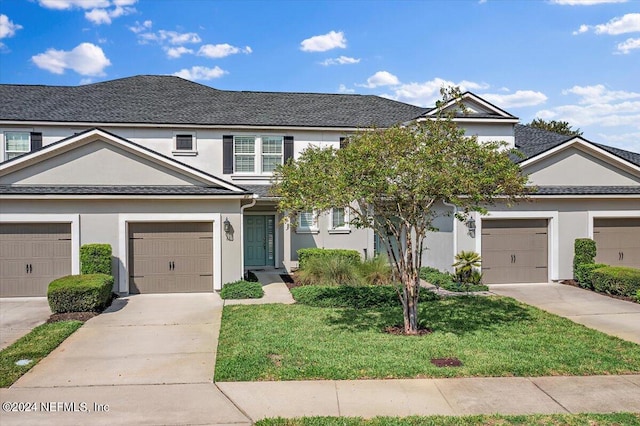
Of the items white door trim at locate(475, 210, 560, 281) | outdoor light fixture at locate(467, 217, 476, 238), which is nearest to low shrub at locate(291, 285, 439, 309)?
outdoor light fixture at locate(467, 217, 476, 238)

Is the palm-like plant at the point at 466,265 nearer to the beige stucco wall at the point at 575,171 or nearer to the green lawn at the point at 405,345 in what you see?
the green lawn at the point at 405,345

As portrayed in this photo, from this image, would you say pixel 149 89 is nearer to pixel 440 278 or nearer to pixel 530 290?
pixel 440 278

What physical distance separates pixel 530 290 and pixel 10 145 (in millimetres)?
18906

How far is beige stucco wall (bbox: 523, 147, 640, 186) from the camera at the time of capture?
16344 millimetres

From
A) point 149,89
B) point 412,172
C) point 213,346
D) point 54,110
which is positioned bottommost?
point 213,346

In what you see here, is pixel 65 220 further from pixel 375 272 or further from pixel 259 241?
pixel 375 272

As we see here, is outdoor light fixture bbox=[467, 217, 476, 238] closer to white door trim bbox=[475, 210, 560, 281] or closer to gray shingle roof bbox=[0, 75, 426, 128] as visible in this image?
white door trim bbox=[475, 210, 560, 281]

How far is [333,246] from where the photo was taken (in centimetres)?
1980

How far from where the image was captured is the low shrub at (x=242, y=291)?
44.9 feet

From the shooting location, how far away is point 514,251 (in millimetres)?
16094

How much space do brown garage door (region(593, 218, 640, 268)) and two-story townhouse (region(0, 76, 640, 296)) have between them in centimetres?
3

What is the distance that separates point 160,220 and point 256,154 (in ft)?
20.6

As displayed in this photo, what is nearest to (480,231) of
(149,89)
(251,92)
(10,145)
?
A: (251,92)

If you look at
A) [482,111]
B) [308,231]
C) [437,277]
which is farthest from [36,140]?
[482,111]
